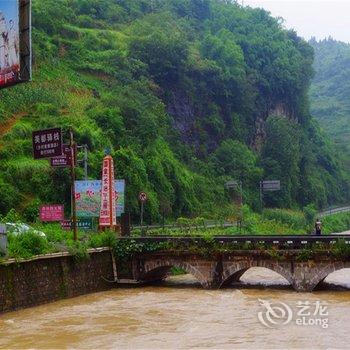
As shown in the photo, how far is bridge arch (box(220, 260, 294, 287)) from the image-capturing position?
29.3 m

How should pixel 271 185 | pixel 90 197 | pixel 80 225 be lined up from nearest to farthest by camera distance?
pixel 90 197 < pixel 80 225 < pixel 271 185

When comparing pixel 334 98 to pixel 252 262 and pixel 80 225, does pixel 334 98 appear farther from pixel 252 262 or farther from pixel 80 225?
pixel 252 262

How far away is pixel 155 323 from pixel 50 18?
51.1 meters

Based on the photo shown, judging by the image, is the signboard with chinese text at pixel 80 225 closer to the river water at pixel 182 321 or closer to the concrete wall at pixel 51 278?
the concrete wall at pixel 51 278

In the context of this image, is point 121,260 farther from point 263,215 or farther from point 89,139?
point 263,215

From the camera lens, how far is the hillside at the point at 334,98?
13025cm

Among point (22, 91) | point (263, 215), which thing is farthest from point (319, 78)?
point (22, 91)

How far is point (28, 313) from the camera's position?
23766mm

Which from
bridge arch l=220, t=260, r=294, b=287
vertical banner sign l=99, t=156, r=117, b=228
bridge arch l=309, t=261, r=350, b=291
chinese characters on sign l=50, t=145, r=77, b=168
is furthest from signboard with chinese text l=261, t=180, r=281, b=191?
chinese characters on sign l=50, t=145, r=77, b=168
